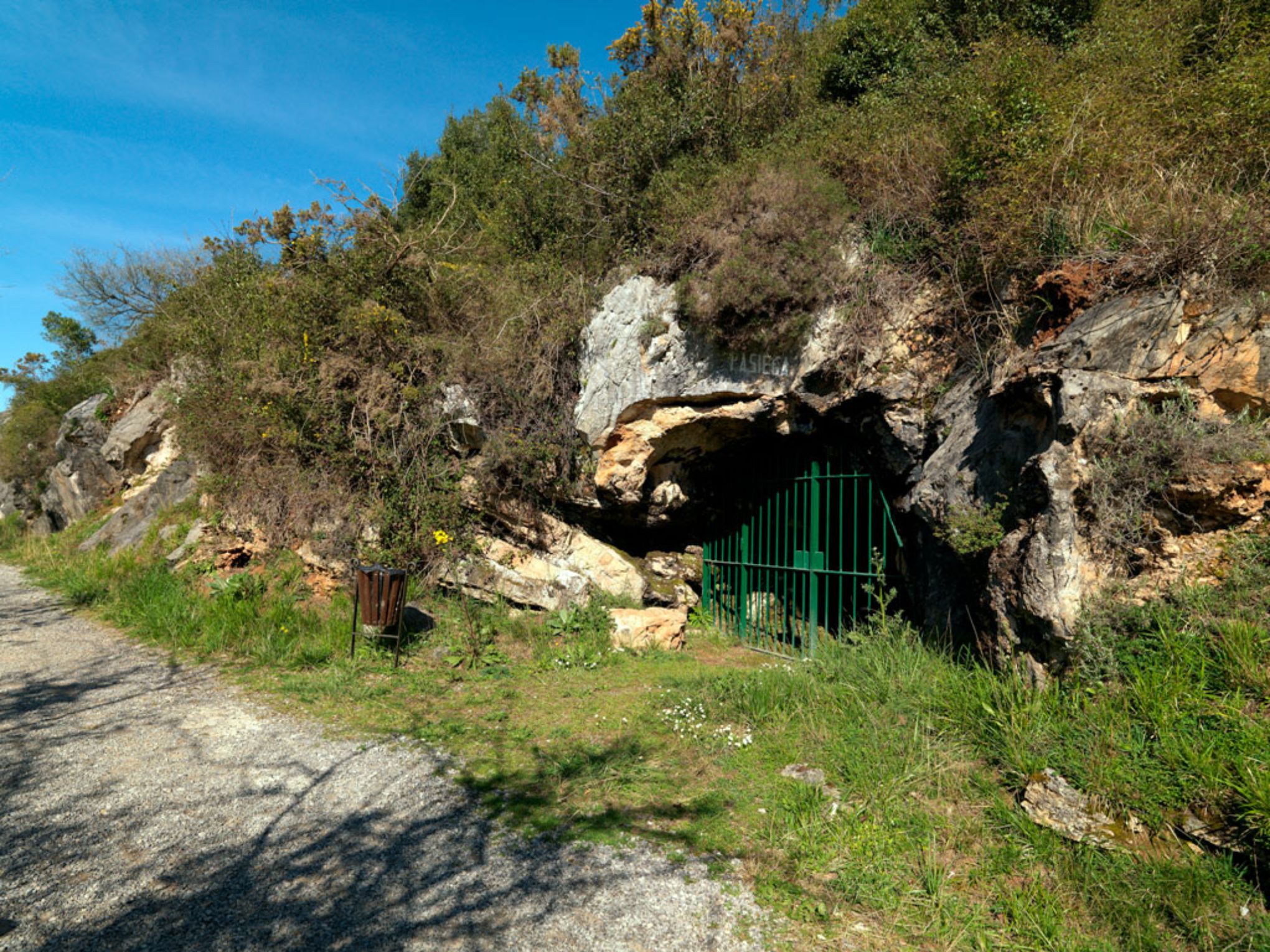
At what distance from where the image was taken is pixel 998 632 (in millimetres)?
4328

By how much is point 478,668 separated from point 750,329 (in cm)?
424

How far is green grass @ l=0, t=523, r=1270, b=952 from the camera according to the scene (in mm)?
2684

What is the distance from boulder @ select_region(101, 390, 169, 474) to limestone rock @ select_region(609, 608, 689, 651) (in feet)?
35.2

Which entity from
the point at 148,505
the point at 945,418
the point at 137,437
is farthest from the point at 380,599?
the point at 137,437

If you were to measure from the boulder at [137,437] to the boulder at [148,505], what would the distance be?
2.30 m

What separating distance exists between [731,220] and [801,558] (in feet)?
12.1

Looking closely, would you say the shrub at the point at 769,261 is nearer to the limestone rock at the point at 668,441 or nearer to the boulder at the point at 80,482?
the limestone rock at the point at 668,441

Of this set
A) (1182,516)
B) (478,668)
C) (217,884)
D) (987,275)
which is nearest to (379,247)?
(478,668)

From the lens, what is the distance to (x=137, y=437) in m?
13.3

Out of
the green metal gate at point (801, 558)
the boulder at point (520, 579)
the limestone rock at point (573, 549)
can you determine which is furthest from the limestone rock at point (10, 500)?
the green metal gate at point (801, 558)

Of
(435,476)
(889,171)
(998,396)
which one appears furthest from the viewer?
(435,476)

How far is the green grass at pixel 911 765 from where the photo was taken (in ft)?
8.80

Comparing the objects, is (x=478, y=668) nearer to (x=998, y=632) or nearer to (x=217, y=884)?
(x=217, y=884)

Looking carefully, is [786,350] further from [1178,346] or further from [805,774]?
[805,774]
